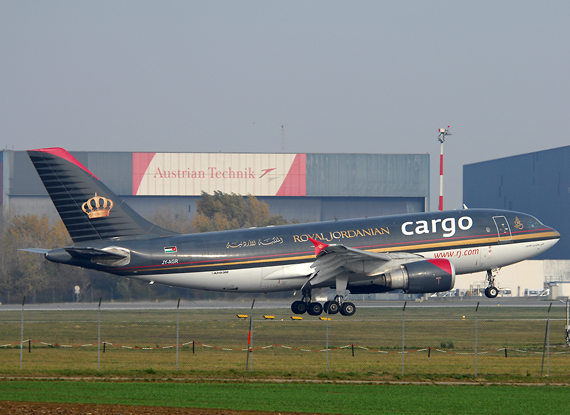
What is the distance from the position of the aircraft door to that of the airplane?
0.06m

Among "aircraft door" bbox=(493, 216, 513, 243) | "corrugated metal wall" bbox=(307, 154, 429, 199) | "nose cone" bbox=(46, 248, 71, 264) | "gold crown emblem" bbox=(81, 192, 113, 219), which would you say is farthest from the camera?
"corrugated metal wall" bbox=(307, 154, 429, 199)

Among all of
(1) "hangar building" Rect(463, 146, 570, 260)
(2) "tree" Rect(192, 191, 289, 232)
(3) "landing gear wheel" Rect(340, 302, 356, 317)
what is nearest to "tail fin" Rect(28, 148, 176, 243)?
(3) "landing gear wheel" Rect(340, 302, 356, 317)

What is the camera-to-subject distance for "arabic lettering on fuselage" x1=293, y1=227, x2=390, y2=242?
142ft

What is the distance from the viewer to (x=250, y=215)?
117m

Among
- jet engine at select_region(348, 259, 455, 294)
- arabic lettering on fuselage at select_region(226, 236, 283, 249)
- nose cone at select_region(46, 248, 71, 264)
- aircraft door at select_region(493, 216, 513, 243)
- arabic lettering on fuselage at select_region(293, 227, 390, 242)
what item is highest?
aircraft door at select_region(493, 216, 513, 243)

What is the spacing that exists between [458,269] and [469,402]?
19.7m

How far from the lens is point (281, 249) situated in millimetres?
42844

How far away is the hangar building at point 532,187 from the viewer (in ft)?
376

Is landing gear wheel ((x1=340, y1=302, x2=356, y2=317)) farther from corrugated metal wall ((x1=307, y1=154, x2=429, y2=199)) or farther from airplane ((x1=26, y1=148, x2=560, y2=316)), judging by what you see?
corrugated metal wall ((x1=307, y1=154, x2=429, y2=199))

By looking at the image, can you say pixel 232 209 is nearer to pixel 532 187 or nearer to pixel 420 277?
pixel 532 187

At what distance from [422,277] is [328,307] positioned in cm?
577

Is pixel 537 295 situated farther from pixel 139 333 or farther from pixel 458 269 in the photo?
pixel 139 333

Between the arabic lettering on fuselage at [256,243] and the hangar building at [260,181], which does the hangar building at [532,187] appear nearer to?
the hangar building at [260,181]

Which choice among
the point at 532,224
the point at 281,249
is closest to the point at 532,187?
the point at 532,224
